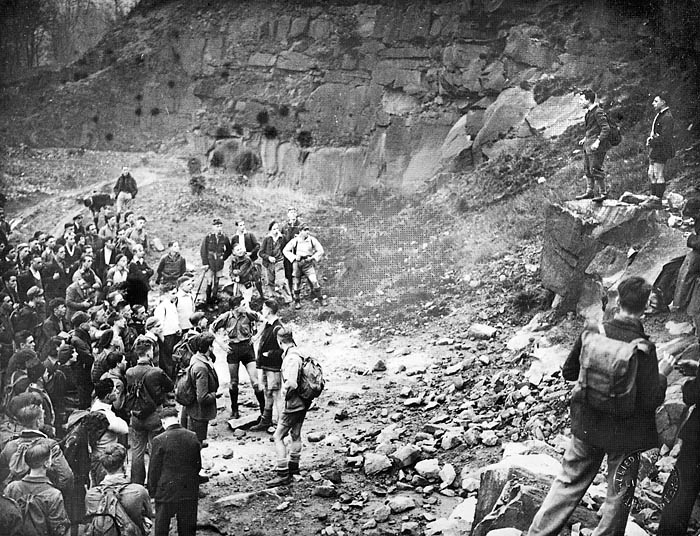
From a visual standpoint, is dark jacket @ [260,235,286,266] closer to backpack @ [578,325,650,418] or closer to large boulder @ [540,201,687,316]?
large boulder @ [540,201,687,316]

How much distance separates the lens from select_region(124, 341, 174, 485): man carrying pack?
19.3ft

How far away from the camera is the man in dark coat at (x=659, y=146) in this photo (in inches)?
273

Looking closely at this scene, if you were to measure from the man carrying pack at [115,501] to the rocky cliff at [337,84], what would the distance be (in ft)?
13.9

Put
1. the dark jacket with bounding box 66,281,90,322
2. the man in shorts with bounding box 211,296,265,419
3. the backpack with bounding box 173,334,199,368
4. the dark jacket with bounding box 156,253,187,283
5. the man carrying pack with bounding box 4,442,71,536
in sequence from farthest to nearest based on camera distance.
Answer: the dark jacket with bounding box 156,253,187,283 → the dark jacket with bounding box 66,281,90,322 → the man in shorts with bounding box 211,296,265,419 → the backpack with bounding box 173,334,199,368 → the man carrying pack with bounding box 4,442,71,536

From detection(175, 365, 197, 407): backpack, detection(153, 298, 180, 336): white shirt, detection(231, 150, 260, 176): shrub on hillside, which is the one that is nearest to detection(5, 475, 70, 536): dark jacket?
detection(175, 365, 197, 407): backpack

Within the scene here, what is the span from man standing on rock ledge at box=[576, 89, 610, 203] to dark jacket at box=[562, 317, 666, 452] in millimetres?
2285

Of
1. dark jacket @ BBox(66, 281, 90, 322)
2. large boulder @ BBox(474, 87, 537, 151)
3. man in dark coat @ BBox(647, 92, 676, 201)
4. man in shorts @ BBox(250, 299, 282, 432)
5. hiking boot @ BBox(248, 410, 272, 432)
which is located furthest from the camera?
dark jacket @ BBox(66, 281, 90, 322)

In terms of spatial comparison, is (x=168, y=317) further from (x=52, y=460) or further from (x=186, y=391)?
(x=52, y=460)

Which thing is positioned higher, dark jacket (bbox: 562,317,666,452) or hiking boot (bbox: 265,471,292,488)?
dark jacket (bbox: 562,317,666,452)

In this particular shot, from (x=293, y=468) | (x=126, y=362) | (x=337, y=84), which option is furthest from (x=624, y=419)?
(x=337, y=84)

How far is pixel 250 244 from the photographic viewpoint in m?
8.30

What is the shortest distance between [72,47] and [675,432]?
711cm

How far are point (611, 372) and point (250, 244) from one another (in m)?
4.36

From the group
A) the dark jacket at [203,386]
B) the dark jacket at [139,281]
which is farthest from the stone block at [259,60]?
the dark jacket at [203,386]
